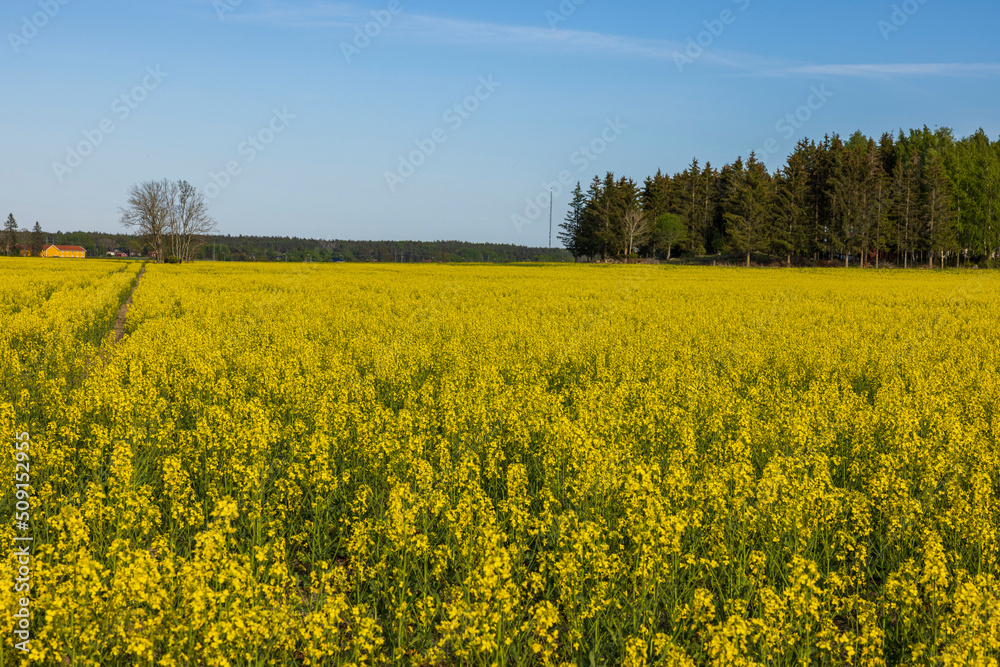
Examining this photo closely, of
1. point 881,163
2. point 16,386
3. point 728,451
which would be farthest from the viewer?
point 881,163

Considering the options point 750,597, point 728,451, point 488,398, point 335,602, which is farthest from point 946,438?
point 335,602

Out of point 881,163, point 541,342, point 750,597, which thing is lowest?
point 750,597

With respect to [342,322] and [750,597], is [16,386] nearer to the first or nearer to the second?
[342,322]

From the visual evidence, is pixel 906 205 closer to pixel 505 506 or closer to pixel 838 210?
pixel 838 210

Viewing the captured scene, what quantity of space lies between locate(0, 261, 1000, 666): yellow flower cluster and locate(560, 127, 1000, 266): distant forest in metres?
73.7

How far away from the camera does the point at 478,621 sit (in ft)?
13.1

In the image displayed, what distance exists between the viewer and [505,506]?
5637 millimetres

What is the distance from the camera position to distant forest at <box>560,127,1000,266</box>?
78625 millimetres

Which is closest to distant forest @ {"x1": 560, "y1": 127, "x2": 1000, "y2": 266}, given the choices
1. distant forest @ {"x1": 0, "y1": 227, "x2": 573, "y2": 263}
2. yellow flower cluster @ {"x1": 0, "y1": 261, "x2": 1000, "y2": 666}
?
distant forest @ {"x1": 0, "y1": 227, "x2": 573, "y2": 263}

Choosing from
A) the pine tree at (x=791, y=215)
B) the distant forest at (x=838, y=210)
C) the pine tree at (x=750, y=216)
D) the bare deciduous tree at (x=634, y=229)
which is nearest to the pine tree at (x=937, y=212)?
the distant forest at (x=838, y=210)

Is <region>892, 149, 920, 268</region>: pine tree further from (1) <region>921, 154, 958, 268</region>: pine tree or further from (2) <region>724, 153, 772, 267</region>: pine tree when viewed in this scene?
(2) <region>724, 153, 772, 267</region>: pine tree

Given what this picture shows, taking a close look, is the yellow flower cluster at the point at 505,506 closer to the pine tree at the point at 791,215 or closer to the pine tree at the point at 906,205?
the pine tree at the point at 791,215

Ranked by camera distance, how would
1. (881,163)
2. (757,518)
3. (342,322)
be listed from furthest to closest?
1. (881,163)
2. (342,322)
3. (757,518)

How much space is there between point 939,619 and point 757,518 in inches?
63.0
